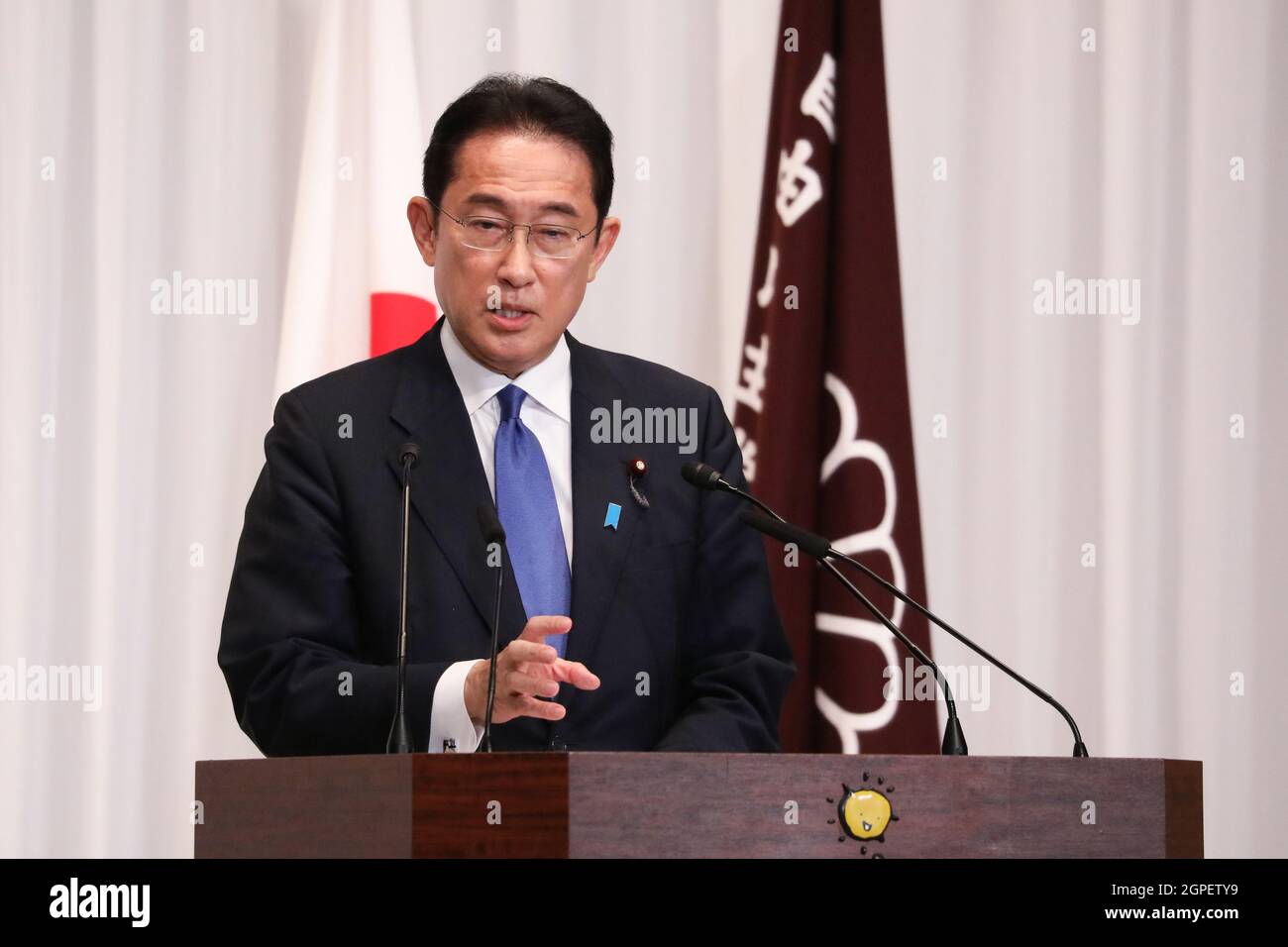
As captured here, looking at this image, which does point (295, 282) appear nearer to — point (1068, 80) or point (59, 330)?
point (59, 330)

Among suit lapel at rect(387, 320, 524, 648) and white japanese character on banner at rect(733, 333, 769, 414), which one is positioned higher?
white japanese character on banner at rect(733, 333, 769, 414)

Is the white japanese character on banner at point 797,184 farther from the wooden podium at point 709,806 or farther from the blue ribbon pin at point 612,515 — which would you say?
the wooden podium at point 709,806

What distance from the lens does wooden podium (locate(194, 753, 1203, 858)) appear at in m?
1.47

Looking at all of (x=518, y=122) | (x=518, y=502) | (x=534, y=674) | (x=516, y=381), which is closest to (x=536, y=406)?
(x=516, y=381)

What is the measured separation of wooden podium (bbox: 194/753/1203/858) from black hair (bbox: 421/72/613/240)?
50.0 inches

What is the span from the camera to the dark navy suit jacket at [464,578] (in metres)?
2.31

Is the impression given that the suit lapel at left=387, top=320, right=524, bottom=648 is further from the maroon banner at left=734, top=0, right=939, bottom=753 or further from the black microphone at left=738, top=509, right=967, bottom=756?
the maroon banner at left=734, top=0, right=939, bottom=753

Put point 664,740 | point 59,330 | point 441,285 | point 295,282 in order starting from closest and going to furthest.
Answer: point 664,740 < point 441,285 < point 295,282 < point 59,330

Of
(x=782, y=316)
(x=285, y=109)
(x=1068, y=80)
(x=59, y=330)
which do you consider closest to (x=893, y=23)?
(x=1068, y=80)

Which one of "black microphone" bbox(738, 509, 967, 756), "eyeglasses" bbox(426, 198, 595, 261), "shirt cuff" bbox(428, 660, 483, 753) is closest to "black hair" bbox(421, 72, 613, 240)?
"eyeglasses" bbox(426, 198, 595, 261)

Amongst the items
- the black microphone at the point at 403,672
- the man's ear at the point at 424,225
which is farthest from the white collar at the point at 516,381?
the black microphone at the point at 403,672

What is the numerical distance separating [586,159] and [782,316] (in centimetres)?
114

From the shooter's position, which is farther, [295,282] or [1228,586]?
[1228,586]

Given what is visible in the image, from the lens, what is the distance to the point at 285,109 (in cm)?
396
